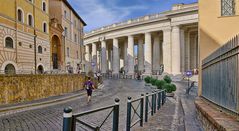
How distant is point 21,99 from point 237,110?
53.3 ft

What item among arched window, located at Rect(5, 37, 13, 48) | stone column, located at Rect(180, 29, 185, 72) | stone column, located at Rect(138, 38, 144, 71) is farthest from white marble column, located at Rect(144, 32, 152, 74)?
arched window, located at Rect(5, 37, 13, 48)

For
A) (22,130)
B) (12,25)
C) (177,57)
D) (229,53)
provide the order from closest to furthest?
(229,53), (22,130), (12,25), (177,57)

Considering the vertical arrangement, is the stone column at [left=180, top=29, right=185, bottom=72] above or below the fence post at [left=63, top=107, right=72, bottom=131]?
above

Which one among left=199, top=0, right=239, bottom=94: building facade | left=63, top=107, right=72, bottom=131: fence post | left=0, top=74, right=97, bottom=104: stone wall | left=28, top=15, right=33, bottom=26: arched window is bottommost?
left=0, top=74, right=97, bottom=104: stone wall

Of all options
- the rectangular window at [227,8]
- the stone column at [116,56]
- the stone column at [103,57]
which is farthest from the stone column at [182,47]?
the rectangular window at [227,8]

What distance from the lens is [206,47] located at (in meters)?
10.7

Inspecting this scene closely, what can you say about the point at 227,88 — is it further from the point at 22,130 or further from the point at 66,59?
the point at 66,59

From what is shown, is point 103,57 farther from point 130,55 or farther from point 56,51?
point 56,51

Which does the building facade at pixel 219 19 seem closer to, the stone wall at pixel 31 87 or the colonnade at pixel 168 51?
the stone wall at pixel 31 87

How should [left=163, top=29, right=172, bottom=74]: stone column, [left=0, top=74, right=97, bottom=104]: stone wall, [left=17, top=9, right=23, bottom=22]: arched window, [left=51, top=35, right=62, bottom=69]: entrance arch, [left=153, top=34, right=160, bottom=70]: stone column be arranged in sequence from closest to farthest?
1. [left=0, top=74, right=97, bottom=104]: stone wall
2. [left=17, top=9, right=23, bottom=22]: arched window
3. [left=51, top=35, right=62, bottom=69]: entrance arch
4. [left=163, top=29, right=172, bottom=74]: stone column
5. [left=153, top=34, right=160, bottom=70]: stone column

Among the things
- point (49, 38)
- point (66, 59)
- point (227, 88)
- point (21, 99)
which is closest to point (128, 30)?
point (66, 59)

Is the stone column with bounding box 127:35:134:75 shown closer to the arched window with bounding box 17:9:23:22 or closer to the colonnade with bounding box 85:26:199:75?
the colonnade with bounding box 85:26:199:75

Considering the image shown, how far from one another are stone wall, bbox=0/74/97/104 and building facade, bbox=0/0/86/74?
188 centimetres

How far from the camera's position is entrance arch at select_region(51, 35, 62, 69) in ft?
120
